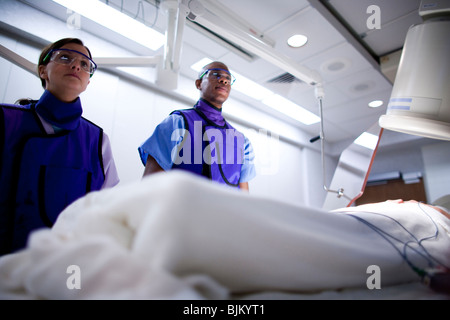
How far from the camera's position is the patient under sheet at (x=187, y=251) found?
0.29 meters

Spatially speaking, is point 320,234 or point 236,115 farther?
point 236,115

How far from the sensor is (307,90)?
3059 millimetres

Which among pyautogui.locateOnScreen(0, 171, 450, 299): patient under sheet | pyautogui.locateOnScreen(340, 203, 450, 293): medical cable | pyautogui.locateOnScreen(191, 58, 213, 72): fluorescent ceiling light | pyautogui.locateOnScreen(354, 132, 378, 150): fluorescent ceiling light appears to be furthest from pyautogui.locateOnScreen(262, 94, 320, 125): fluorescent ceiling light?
pyautogui.locateOnScreen(0, 171, 450, 299): patient under sheet

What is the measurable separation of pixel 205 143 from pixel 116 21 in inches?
61.6

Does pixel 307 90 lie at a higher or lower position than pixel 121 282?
higher

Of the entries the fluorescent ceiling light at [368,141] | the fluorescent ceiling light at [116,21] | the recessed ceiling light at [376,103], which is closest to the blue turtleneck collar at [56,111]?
the fluorescent ceiling light at [116,21]

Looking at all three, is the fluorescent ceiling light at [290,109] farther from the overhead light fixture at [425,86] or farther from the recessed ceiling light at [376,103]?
the overhead light fixture at [425,86]

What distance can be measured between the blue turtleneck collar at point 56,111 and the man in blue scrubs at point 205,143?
0.33 metres

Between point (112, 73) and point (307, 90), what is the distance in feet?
7.07

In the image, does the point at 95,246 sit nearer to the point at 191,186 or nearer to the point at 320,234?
the point at 191,186

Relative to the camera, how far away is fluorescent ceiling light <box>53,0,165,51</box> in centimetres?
195

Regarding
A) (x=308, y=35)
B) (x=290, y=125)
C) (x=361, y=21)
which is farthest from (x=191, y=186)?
(x=290, y=125)

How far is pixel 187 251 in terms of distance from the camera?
308mm

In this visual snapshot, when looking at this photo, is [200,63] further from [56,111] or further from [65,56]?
[56,111]
